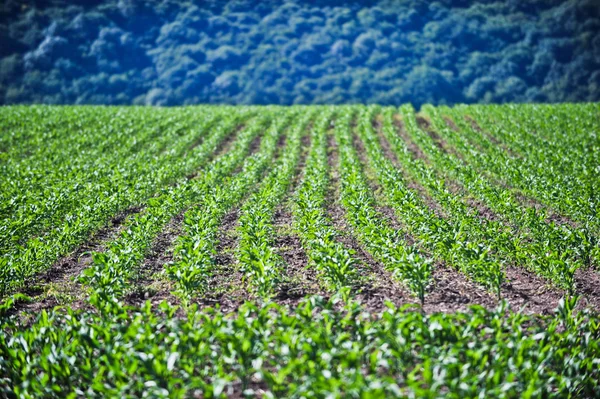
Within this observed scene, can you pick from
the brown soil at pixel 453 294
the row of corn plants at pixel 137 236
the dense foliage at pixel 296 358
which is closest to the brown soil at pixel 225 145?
the row of corn plants at pixel 137 236

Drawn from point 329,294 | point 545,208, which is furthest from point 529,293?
point 545,208

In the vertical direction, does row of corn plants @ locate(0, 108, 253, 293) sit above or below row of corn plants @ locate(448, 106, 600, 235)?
above

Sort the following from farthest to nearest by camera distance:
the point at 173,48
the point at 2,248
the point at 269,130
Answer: the point at 173,48
the point at 269,130
the point at 2,248

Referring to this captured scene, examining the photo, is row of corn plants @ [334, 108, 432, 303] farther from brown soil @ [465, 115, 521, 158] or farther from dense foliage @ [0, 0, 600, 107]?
dense foliage @ [0, 0, 600, 107]

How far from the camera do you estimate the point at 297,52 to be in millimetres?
79312

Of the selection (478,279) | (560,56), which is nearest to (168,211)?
(478,279)

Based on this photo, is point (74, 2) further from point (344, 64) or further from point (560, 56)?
point (560, 56)

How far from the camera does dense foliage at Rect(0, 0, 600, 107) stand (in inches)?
2844

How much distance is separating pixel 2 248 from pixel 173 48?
7489 cm

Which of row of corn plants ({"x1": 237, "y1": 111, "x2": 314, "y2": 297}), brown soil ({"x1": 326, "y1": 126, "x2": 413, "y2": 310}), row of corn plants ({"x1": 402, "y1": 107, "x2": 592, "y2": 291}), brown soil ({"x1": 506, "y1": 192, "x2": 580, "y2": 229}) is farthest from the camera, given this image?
brown soil ({"x1": 506, "y1": 192, "x2": 580, "y2": 229})

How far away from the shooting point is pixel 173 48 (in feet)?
267

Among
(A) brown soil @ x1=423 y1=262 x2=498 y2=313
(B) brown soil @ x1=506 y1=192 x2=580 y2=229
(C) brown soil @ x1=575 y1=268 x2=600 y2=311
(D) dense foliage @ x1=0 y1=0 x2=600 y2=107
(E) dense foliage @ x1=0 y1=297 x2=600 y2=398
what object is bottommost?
(D) dense foliage @ x1=0 y1=0 x2=600 y2=107

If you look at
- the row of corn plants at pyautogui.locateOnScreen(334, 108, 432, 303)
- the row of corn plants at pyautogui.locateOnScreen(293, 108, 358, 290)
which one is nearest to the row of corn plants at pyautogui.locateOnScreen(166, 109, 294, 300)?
the row of corn plants at pyautogui.locateOnScreen(293, 108, 358, 290)

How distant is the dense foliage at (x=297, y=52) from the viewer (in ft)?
237
